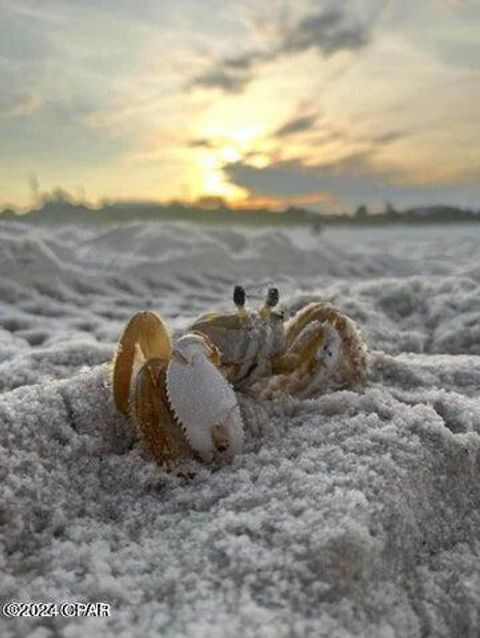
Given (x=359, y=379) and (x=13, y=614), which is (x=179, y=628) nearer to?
(x=13, y=614)

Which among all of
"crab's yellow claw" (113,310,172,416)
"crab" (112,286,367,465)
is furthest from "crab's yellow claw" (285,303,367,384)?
"crab's yellow claw" (113,310,172,416)

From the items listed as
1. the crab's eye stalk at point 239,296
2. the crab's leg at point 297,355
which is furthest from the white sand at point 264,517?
the crab's eye stalk at point 239,296

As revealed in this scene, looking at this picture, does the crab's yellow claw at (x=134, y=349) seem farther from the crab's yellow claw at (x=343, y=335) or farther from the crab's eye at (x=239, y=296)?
the crab's yellow claw at (x=343, y=335)

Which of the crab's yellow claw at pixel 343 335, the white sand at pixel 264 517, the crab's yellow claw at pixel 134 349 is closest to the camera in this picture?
the white sand at pixel 264 517

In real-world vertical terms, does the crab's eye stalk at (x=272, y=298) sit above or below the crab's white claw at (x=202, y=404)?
above

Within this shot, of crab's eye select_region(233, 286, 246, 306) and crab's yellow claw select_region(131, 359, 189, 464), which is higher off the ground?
crab's eye select_region(233, 286, 246, 306)

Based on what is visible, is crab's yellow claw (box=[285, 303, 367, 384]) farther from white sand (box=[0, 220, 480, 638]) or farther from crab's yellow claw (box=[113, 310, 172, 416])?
crab's yellow claw (box=[113, 310, 172, 416])

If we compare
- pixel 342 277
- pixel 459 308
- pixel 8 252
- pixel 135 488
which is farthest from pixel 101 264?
pixel 135 488

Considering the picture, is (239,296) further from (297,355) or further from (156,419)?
(156,419)

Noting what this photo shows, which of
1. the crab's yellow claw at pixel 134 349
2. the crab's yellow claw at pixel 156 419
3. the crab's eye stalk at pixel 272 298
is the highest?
the crab's eye stalk at pixel 272 298
